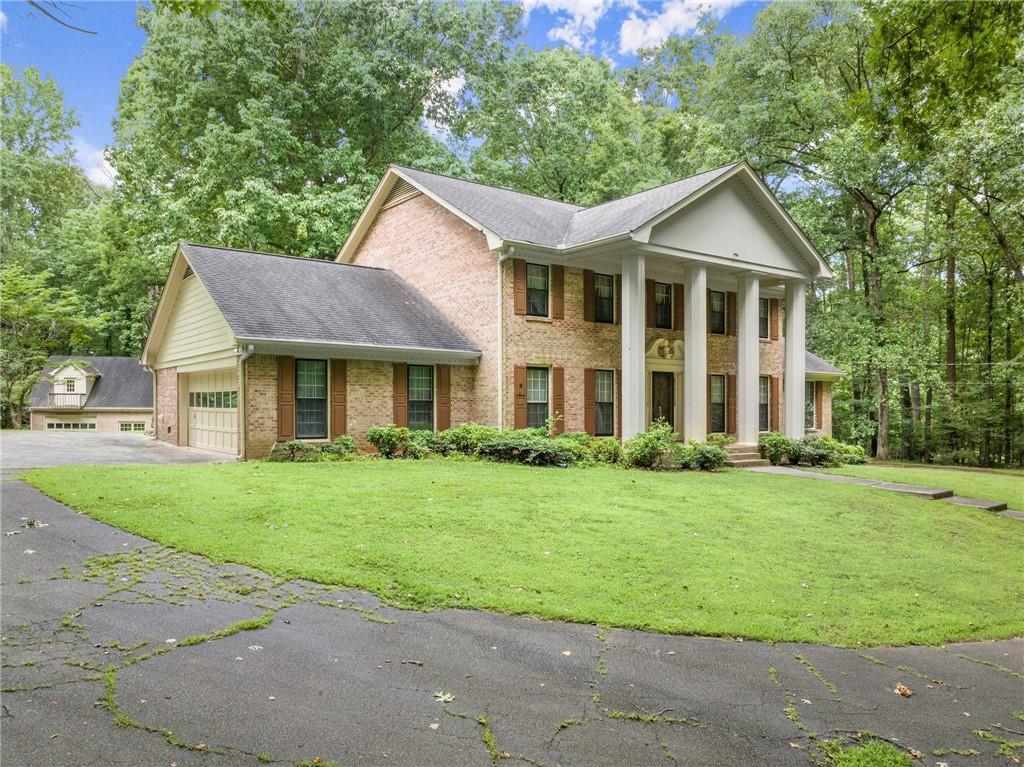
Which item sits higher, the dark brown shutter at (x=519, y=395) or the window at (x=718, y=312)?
the window at (x=718, y=312)

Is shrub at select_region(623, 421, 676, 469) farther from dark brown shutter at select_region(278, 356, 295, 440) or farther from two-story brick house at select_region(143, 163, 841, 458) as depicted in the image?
dark brown shutter at select_region(278, 356, 295, 440)

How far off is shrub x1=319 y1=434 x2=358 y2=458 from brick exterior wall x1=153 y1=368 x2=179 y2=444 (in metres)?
6.84

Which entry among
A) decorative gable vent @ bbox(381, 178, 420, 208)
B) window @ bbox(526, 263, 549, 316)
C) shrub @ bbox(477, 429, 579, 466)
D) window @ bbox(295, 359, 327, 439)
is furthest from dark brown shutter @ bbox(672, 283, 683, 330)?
window @ bbox(295, 359, 327, 439)

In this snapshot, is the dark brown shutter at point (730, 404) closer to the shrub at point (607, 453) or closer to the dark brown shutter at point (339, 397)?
the shrub at point (607, 453)

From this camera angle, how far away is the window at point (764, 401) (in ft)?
70.2

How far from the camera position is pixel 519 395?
16.1 m

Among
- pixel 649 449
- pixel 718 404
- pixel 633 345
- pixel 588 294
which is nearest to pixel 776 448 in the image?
pixel 718 404

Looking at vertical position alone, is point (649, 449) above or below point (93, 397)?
below

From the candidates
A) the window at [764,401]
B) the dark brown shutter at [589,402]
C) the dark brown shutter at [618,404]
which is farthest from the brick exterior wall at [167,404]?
the window at [764,401]

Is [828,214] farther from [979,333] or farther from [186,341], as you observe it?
[186,341]

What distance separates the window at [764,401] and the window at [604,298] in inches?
272

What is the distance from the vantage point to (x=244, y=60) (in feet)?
77.5

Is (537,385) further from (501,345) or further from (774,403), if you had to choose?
(774,403)

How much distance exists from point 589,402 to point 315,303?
7625 mm
